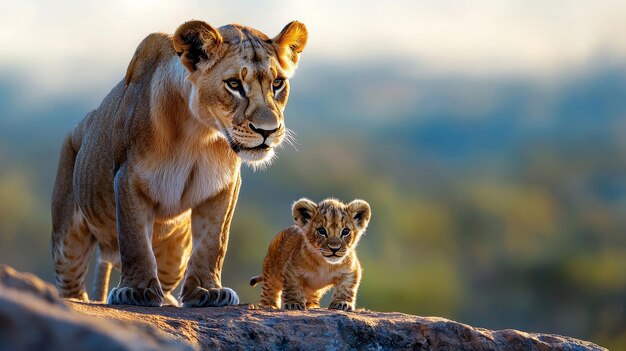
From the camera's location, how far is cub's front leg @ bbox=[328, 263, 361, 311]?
7305mm

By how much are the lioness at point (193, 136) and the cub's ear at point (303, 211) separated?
669 mm

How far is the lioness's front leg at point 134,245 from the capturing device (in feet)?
22.1

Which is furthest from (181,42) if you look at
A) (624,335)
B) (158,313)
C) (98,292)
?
(624,335)

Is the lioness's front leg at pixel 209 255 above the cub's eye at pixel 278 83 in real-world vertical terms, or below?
below

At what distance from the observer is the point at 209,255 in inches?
274

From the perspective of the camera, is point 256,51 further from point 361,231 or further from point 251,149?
point 361,231

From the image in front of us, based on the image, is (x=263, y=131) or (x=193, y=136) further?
(x=193, y=136)

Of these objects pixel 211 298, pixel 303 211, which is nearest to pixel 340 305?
pixel 303 211

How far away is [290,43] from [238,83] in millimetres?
701

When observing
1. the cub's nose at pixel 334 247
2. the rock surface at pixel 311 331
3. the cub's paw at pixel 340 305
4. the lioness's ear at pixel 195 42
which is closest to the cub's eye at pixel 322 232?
the cub's nose at pixel 334 247

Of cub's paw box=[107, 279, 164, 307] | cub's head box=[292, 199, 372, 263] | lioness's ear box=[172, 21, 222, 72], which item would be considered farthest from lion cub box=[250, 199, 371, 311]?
lioness's ear box=[172, 21, 222, 72]

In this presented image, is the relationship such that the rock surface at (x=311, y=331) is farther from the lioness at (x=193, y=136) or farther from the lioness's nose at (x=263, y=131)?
the lioness's nose at (x=263, y=131)

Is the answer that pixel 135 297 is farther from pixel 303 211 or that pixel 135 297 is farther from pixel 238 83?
pixel 303 211

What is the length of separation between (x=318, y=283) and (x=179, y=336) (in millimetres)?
2190
